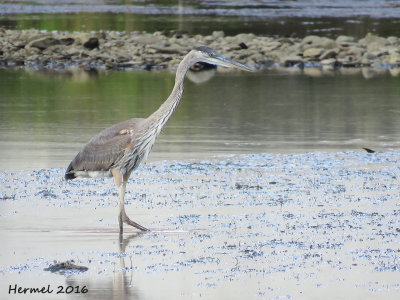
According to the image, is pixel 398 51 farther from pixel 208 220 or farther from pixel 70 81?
pixel 208 220

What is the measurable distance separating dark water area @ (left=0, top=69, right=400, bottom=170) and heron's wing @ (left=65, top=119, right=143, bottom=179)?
3229 mm

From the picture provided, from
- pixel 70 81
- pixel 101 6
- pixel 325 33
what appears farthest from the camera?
pixel 101 6

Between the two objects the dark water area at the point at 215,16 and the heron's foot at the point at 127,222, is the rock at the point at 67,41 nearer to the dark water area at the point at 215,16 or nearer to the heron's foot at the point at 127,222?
the dark water area at the point at 215,16

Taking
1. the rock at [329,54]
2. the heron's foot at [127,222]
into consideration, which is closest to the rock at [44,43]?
the rock at [329,54]

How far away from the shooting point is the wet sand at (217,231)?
8.38 m

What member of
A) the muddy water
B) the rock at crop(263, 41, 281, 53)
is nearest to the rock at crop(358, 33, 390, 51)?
the rock at crop(263, 41, 281, 53)

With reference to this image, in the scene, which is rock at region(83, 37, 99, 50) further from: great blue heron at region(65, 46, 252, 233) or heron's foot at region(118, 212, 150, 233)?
heron's foot at region(118, 212, 150, 233)

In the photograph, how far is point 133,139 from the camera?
10.7 metres

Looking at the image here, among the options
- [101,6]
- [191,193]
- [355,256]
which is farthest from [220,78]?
[101,6]

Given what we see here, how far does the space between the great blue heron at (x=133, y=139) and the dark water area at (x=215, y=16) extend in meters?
36.4

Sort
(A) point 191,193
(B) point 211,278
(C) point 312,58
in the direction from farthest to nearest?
(C) point 312,58, (A) point 191,193, (B) point 211,278

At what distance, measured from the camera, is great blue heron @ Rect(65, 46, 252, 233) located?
1065 cm

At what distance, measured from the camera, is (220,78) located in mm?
29578

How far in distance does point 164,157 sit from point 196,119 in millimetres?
5100
